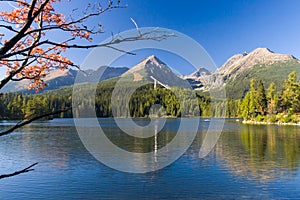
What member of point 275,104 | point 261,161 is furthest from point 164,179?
point 275,104

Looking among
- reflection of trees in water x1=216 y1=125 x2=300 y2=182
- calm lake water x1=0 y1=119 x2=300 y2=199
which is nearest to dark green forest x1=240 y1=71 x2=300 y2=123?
reflection of trees in water x1=216 y1=125 x2=300 y2=182

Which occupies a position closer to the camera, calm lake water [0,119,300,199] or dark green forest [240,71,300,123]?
calm lake water [0,119,300,199]

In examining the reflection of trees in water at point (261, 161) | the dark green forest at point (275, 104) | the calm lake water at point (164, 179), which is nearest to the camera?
the calm lake water at point (164, 179)

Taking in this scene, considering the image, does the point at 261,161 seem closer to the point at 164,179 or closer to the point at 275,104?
the point at 164,179

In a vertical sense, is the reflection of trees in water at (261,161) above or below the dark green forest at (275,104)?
below

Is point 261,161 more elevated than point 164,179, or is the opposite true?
point 261,161

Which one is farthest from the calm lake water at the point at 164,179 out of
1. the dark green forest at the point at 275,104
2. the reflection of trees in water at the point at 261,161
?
the dark green forest at the point at 275,104

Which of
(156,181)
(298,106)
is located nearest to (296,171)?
(156,181)

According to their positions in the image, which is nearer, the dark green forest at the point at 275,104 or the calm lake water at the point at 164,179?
the calm lake water at the point at 164,179

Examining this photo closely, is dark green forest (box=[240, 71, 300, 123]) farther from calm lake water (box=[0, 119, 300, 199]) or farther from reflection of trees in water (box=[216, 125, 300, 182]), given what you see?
calm lake water (box=[0, 119, 300, 199])

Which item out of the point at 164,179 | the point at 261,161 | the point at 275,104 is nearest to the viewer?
the point at 164,179

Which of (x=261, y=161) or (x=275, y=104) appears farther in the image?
(x=275, y=104)

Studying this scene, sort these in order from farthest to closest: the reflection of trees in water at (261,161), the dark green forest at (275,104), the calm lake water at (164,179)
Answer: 1. the dark green forest at (275,104)
2. the reflection of trees in water at (261,161)
3. the calm lake water at (164,179)

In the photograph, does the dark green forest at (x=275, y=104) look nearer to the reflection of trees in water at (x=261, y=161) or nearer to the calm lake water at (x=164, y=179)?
the reflection of trees in water at (x=261, y=161)
